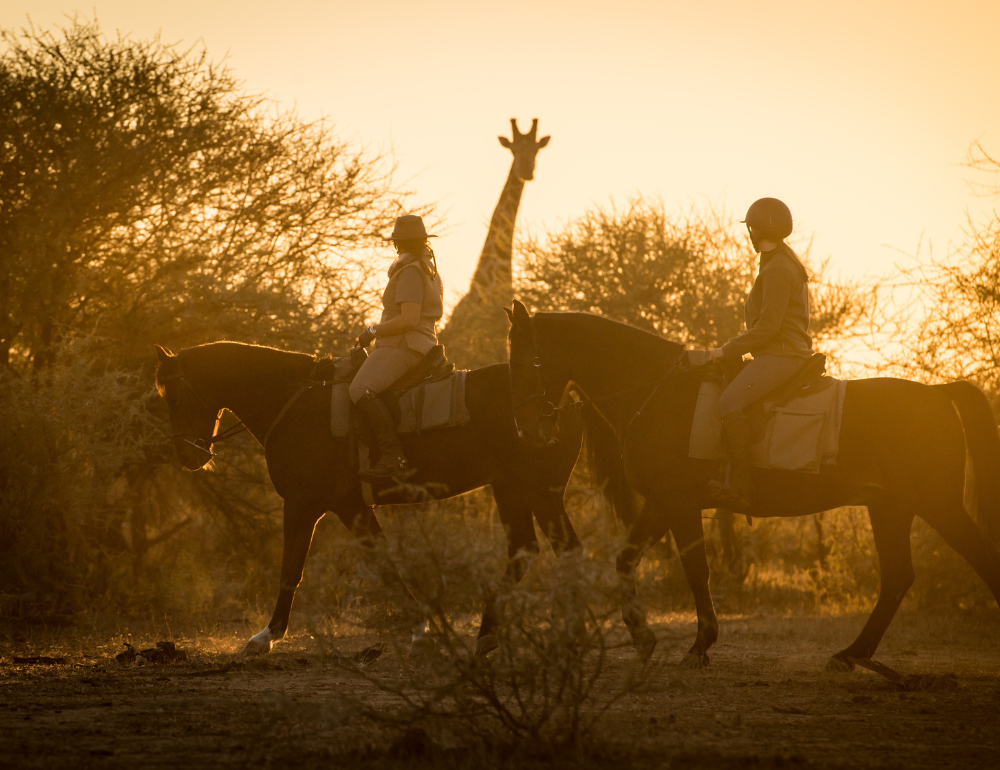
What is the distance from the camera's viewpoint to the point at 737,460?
649cm

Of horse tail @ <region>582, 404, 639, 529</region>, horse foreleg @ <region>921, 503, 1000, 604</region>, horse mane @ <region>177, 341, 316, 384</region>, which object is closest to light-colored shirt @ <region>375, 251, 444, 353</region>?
horse mane @ <region>177, 341, 316, 384</region>

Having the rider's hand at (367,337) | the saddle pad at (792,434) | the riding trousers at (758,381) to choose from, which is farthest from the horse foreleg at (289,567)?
the riding trousers at (758,381)

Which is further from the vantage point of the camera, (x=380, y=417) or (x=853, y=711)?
(x=380, y=417)

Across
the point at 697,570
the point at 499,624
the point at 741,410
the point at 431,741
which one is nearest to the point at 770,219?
the point at 741,410

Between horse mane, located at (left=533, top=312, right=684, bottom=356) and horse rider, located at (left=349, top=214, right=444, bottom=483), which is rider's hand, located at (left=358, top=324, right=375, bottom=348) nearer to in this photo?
horse rider, located at (left=349, top=214, right=444, bottom=483)

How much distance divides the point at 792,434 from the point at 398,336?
2903 mm

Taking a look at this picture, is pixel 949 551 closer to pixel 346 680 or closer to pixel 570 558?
pixel 346 680

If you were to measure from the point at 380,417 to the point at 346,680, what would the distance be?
6.33ft

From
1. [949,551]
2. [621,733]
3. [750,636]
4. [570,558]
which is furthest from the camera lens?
[949,551]

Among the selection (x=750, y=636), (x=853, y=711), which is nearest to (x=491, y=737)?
(x=853, y=711)

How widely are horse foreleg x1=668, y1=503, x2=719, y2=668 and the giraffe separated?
7.87 meters

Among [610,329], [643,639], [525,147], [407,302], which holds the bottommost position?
[643,639]

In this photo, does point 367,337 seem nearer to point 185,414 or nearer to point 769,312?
point 185,414

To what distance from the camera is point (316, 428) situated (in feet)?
24.6
